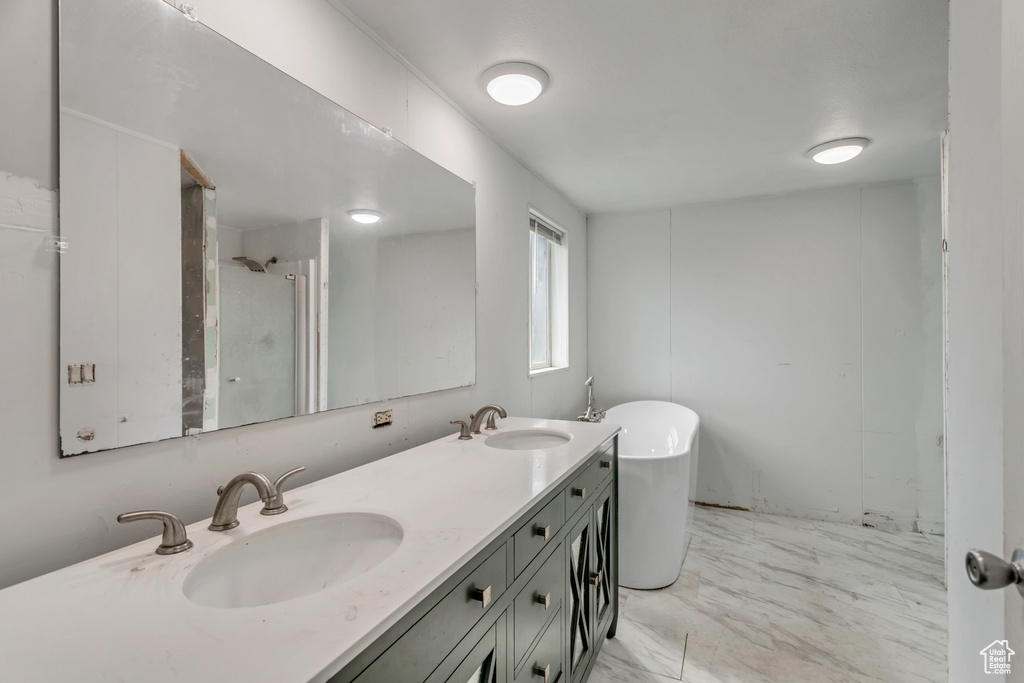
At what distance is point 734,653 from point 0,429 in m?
2.38

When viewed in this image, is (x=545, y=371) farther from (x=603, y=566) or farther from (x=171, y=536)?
(x=171, y=536)

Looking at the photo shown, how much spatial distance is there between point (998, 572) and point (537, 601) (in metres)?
0.96

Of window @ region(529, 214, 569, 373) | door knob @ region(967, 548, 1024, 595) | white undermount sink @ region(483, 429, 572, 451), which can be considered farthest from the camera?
window @ region(529, 214, 569, 373)

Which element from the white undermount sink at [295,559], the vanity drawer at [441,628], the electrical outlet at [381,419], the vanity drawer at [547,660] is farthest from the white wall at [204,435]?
the vanity drawer at [547,660]

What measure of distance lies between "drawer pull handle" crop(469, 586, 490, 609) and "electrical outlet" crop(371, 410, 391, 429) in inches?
31.2

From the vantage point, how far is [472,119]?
2.16m

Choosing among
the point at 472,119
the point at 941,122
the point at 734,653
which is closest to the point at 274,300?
the point at 472,119

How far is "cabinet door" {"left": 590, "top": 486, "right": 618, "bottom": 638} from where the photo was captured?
1.78 m

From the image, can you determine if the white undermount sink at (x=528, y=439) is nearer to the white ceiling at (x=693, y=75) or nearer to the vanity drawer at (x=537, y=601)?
the vanity drawer at (x=537, y=601)

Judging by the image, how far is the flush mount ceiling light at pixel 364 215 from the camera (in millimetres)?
1544

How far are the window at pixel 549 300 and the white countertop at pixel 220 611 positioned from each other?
2.14 m

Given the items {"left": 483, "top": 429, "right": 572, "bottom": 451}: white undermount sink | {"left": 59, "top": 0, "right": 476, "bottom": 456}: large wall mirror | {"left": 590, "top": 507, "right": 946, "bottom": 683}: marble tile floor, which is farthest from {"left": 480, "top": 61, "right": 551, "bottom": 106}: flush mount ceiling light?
{"left": 590, "top": 507, "right": 946, "bottom": 683}: marble tile floor

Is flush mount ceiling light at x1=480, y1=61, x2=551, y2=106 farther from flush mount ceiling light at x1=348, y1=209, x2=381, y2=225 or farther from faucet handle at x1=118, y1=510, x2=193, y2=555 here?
faucet handle at x1=118, y1=510, x2=193, y2=555

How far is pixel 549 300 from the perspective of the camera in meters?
3.44
